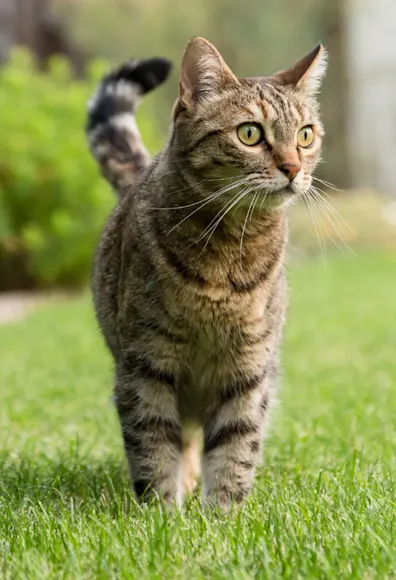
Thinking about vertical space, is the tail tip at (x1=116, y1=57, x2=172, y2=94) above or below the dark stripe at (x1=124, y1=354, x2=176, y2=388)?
above

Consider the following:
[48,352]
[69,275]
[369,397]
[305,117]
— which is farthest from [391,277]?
[305,117]

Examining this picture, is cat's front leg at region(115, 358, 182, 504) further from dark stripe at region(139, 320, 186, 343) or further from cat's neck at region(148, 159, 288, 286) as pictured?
cat's neck at region(148, 159, 288, 286)

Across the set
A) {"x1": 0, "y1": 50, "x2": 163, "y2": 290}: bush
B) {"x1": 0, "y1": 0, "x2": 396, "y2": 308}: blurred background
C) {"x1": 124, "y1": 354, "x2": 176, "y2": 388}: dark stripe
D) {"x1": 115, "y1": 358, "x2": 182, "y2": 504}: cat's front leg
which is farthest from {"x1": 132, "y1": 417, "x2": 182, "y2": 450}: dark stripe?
{"x1": 0, "y1": 0, "x2": 396, "y2": 308}: blurred background

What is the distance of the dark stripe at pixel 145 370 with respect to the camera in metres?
2.64

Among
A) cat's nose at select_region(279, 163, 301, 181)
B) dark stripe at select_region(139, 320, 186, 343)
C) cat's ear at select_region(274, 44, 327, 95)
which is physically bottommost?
dark stripe at select_region(139, 320, 186, 343)

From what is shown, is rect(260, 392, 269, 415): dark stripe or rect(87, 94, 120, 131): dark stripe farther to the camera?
rect(87, 94, 120, 131): dark stripe

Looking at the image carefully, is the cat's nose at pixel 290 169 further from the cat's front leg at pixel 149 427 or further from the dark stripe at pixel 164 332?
the cat's front leg at pixel 149 427

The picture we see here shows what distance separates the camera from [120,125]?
11.8 ft

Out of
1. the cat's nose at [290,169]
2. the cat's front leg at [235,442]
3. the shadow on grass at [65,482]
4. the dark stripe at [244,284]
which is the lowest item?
the shadow on grass at [65,482]

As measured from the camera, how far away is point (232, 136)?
8.46 ft

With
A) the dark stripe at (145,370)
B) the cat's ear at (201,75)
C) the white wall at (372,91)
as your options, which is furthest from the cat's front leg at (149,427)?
the white wall at (372,91)

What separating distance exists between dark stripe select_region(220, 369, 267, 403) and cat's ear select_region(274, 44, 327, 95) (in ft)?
2.96

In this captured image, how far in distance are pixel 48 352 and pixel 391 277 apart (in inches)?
223

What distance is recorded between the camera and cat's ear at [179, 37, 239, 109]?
8.73 feet
